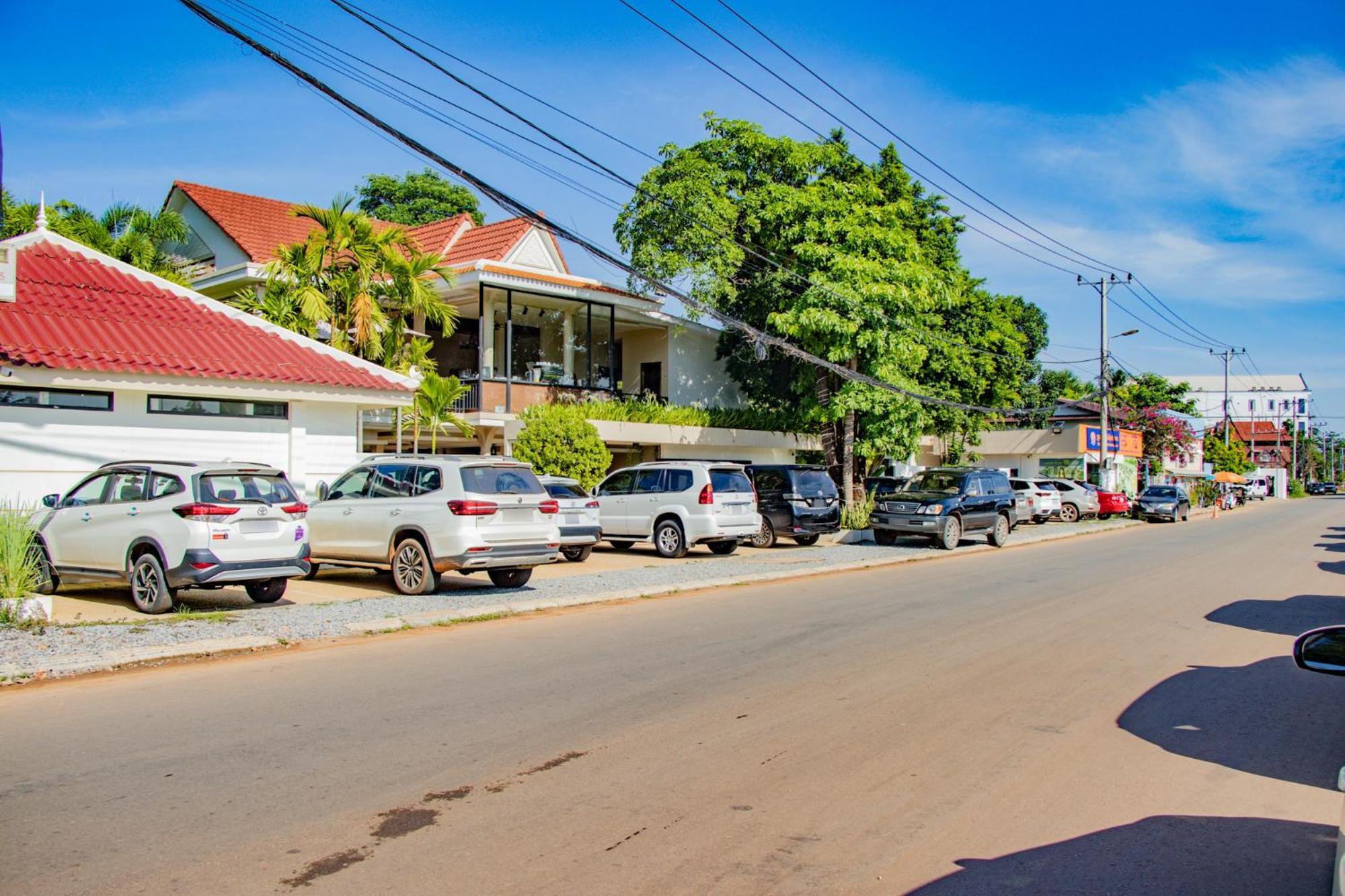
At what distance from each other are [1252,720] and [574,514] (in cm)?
1177

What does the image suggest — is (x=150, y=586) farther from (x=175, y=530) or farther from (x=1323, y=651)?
(x=1323, y=651)

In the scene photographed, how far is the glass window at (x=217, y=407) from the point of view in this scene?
16328 millimetres

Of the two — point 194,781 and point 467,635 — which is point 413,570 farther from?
point 194,781

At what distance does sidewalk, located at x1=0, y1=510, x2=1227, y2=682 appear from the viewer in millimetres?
9078

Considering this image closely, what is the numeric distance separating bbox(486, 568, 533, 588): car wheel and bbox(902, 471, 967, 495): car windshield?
1279cm

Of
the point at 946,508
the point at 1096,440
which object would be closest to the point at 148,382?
the point at 946,508

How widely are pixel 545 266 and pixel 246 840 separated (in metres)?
26.3

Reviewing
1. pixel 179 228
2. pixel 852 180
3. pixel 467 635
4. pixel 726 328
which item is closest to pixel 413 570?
pixel 467 635

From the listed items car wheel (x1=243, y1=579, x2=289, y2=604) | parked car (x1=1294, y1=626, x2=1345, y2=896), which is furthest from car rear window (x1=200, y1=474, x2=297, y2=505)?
parked car (x1=1294, y1=626, x2=1345, y2=896)

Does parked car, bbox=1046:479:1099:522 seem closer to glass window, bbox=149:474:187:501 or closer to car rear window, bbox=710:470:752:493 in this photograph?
car rear window, bbox=710:470:752:493

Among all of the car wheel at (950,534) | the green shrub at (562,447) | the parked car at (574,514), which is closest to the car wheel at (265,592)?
the parked car at (574,514)

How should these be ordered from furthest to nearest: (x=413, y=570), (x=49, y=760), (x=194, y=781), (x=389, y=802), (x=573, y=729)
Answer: (x=413, y=570)
(x=573, y=729)
(x=49, y=760)
(x=194, y=781)
(x=389, y=802)

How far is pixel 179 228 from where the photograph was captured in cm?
2512

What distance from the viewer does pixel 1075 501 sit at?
40.5 m
